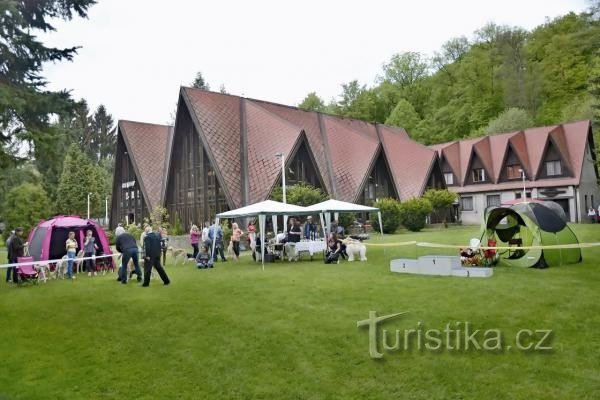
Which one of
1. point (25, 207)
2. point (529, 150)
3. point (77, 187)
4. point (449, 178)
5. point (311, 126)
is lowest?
point (25, 207)

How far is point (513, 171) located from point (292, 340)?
1733 inches

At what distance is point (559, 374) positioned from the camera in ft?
22.1

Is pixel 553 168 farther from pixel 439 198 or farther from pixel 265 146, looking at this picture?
pixel 265 146

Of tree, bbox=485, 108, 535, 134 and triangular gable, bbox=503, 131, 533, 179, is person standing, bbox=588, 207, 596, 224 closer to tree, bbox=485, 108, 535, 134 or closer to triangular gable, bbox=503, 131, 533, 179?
triangular gable, bbox=503, 131, 533, 179

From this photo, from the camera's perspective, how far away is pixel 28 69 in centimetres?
1438

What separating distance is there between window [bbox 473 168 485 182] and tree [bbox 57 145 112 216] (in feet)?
131

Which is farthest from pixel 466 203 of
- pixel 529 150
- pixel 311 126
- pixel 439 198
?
pixel 311 126

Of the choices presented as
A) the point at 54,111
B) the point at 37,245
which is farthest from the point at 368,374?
the point at 37,245

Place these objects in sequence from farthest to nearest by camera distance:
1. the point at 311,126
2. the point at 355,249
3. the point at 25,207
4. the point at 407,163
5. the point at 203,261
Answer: the point at 25,207
the point at 407,163
the point at 311,126
the point at 355,249
the point at 203,261

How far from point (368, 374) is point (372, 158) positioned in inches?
1275

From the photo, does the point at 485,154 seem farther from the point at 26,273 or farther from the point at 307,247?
the point at 26,273

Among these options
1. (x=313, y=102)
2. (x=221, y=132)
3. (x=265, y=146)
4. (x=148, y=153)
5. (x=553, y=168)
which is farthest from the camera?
(x=313, y=102)

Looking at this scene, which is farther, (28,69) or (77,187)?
(77,187)

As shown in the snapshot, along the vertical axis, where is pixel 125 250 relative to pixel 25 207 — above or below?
below
